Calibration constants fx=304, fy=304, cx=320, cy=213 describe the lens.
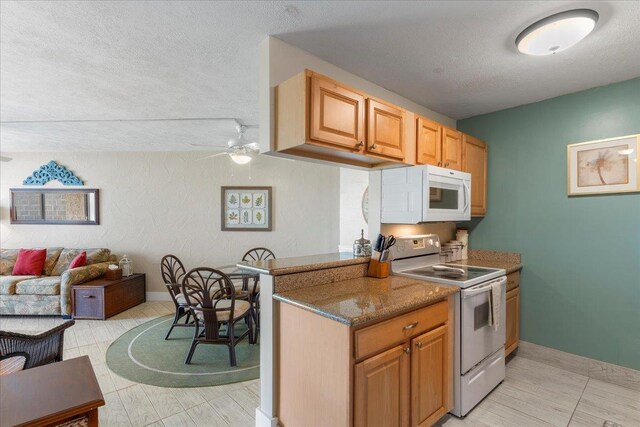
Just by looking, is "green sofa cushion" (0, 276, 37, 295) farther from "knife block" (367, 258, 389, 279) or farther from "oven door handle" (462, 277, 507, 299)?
"oven door handle" (462, 277, 507, 299)

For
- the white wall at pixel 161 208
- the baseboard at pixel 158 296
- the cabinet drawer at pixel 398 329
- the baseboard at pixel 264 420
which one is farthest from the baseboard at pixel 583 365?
the baseboard at pixel 158 296

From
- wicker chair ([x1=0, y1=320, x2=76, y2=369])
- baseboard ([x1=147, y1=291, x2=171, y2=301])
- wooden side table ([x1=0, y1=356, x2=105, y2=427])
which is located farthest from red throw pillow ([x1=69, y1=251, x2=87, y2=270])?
wooden side table ([x1=0, y1=356, x2=105, y2=427])

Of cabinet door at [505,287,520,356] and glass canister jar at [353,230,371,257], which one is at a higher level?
glass canister jar at [353,230,371,257]

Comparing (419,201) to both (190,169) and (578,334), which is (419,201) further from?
(190,169)

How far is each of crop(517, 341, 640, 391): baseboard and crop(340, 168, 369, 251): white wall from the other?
224cm

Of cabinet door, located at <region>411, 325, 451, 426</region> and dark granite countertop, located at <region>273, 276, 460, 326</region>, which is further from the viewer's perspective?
cabinet door, located at <region>411, 325, 451, 426</region>

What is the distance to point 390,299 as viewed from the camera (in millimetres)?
1766

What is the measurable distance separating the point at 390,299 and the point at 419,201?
38.8 inches

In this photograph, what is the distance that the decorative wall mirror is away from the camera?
5.10 meters

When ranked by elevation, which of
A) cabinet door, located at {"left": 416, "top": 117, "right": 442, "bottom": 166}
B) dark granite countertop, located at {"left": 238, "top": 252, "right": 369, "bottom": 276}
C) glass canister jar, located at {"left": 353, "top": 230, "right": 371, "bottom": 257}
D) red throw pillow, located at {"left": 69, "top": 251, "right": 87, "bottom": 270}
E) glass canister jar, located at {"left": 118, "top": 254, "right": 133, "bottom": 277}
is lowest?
glass canister jar, located at {"left": 118, "top": 254, "right": 133, "bottom": 277}

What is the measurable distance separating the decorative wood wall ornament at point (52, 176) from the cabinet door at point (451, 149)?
5.65 m

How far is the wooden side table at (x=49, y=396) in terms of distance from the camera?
3.22 ft

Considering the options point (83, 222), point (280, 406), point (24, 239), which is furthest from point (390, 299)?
point (24, 239)

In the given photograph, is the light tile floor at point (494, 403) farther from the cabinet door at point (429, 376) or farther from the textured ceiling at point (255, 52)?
the textured ceiling at point (255, 52)
